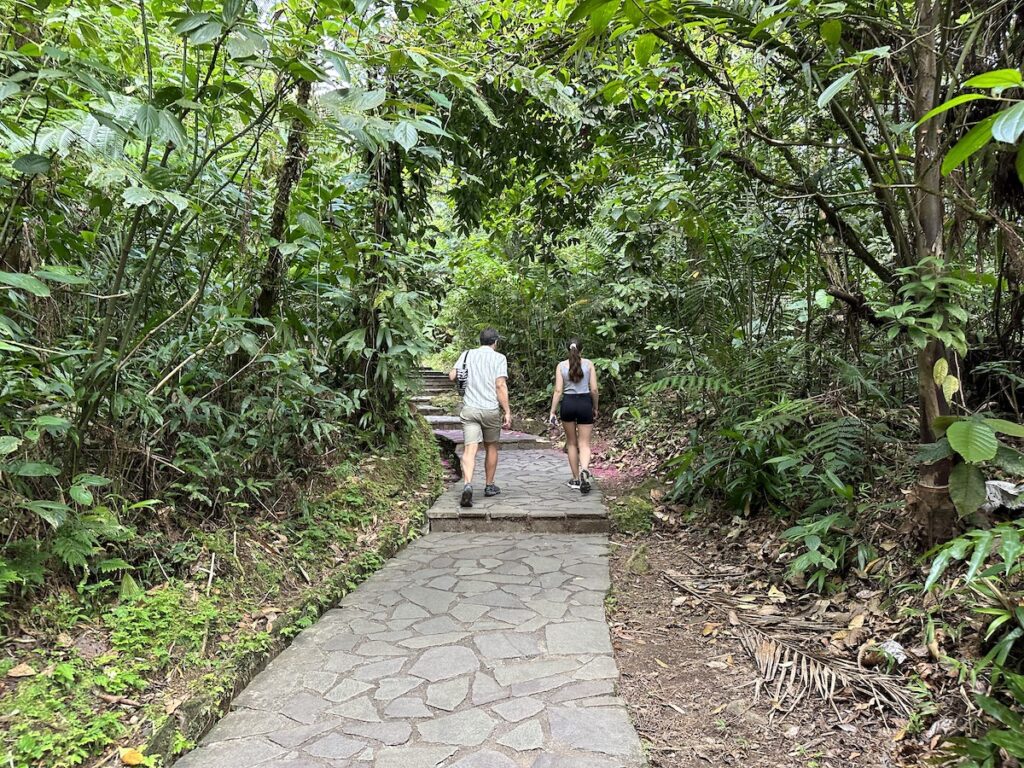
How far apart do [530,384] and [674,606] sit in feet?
30.1

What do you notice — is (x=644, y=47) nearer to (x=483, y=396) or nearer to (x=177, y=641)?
Result: (x=177, y=641)

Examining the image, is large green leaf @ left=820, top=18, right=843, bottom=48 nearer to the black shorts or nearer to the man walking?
the man walking

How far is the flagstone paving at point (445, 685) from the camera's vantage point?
243 centimetres

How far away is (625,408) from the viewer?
31.3 feet

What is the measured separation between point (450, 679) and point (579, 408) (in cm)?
365

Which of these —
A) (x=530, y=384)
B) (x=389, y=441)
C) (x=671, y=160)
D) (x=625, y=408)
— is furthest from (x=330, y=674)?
(x=530, y=384)

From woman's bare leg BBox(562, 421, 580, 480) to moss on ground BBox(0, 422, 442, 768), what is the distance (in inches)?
102

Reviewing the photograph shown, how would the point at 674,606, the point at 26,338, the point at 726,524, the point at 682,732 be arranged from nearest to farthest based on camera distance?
the point at 682,732, the point at 26,338, the point at 674,606, the point at 726,524

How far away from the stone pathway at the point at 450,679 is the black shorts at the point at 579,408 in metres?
1.65

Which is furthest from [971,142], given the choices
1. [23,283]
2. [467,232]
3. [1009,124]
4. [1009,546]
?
[467,232]

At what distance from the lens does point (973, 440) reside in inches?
93.4

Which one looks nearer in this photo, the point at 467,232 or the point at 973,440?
the point at 973,440

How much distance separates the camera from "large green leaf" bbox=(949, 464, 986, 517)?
2.58m

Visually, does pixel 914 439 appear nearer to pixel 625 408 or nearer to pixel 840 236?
pixel 840 236
